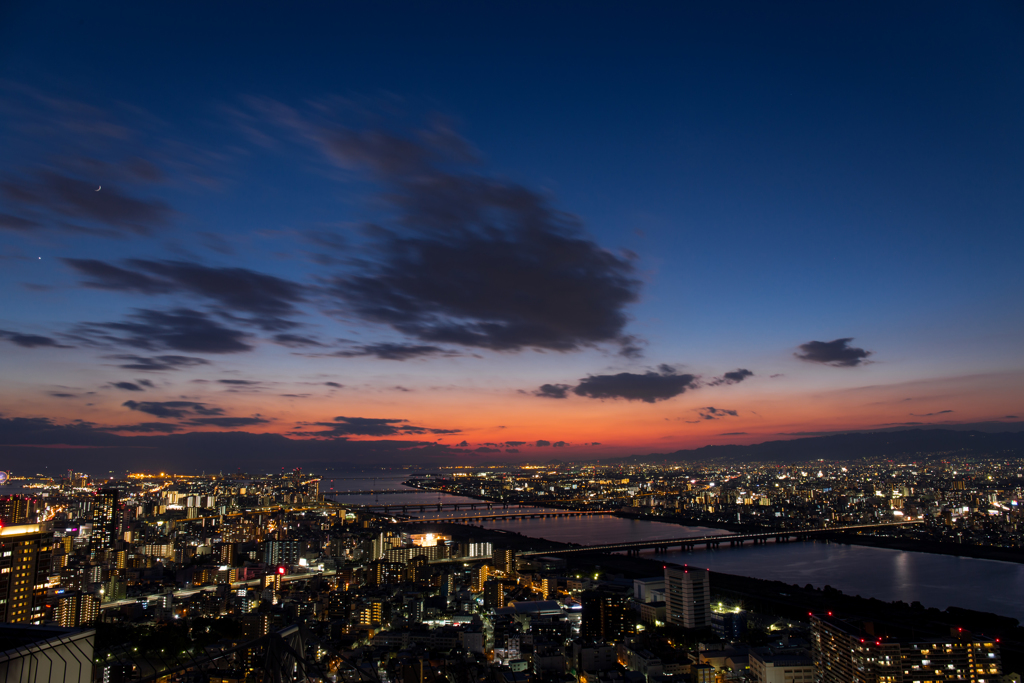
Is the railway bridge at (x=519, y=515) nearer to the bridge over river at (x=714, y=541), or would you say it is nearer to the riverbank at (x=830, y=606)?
the bridge over river at (x=714, y=541)

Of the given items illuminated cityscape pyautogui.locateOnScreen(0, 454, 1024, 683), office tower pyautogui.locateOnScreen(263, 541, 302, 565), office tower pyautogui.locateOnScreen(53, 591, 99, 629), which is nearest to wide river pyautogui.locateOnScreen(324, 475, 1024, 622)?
illuminated cityscape pyautogui.locateOnScreen(0, 454, 1024, 683)

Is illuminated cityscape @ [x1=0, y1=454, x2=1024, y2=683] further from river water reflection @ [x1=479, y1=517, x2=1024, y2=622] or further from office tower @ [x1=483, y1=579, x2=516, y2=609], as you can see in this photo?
river water reflection @ [x1=479, y1=517, x2=1024, y2=622]

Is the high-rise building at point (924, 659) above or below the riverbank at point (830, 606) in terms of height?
above

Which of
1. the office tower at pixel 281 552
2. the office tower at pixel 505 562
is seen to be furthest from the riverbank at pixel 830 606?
the office tower at pixel 281 552

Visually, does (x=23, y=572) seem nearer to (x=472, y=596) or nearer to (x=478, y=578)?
(x=472, y=596)

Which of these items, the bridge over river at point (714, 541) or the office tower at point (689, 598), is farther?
the bridge over river at point (714, 541)

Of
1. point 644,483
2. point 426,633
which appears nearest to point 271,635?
point 426,633
